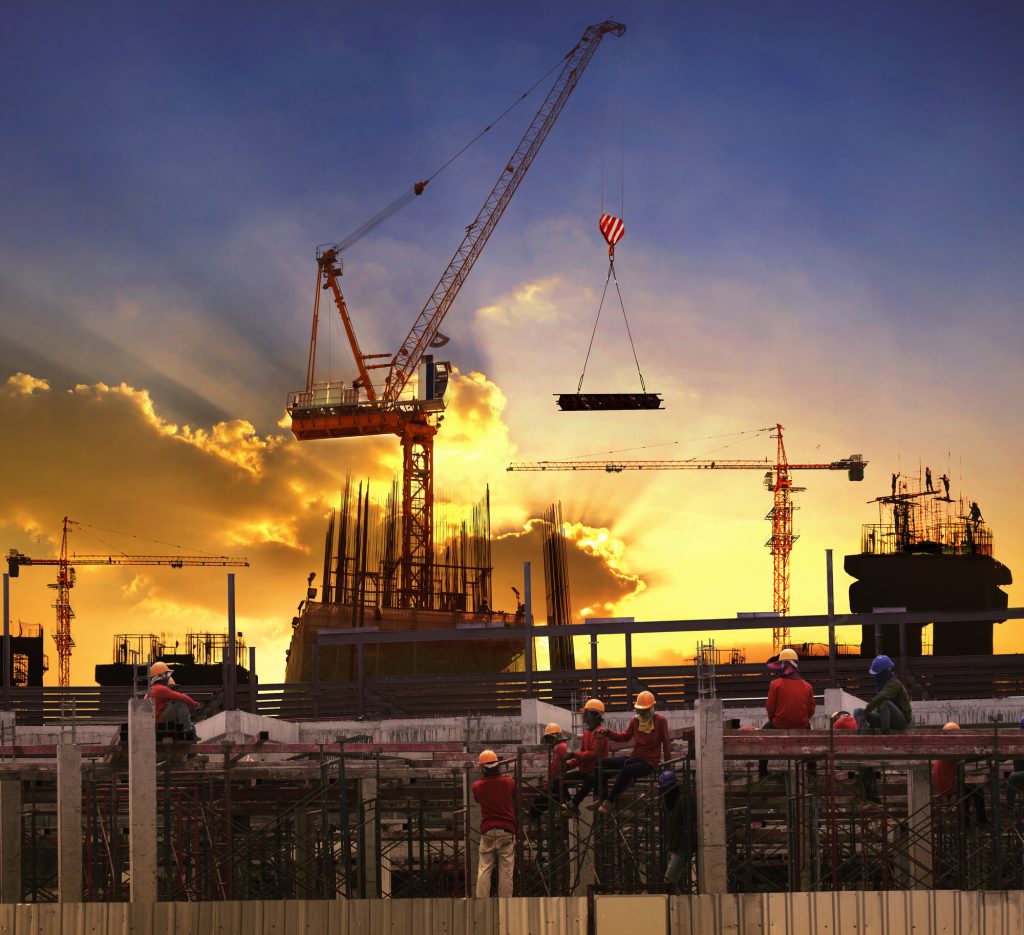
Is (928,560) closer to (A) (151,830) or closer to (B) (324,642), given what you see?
(B) (324,642)

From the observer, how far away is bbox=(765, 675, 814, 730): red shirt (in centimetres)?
2202

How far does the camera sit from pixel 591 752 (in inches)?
857

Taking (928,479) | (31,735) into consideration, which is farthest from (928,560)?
(31,735)

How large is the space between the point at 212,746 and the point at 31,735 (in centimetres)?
2189

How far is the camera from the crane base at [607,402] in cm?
7956

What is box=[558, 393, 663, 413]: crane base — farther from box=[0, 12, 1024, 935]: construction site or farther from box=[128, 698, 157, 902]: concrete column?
box=[128, 698, 157, 902]: concrete column

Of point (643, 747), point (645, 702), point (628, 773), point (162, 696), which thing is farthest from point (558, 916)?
point (162, 696)

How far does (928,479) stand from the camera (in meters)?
88.9

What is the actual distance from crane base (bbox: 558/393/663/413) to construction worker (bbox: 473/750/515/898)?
57.9 m

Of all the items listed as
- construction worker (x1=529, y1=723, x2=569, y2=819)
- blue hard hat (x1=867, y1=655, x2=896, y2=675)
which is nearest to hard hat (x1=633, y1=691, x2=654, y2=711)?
construction worker (x1=529, y1=723, x2=569, y2=819)

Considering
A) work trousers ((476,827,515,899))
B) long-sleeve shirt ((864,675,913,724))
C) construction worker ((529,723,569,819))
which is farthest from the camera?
construction worker ((529,723,569,819))

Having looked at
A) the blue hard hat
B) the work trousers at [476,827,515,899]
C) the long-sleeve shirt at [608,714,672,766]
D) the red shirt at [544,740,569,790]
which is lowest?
the work trousers at [476,827,515,899]

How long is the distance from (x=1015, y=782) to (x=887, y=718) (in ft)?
6.34

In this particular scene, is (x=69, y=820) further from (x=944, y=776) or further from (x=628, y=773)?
(x=944, y=776)
